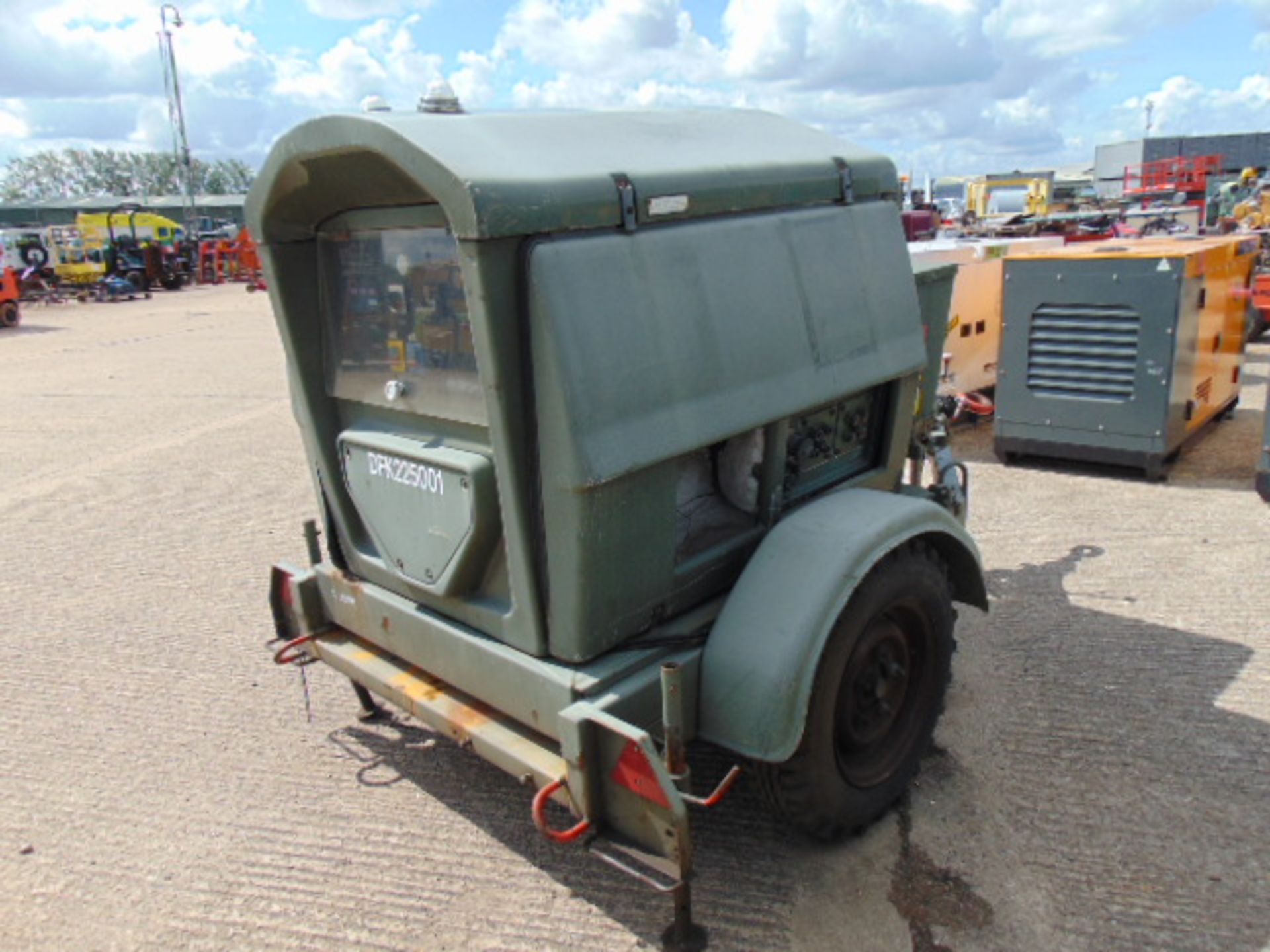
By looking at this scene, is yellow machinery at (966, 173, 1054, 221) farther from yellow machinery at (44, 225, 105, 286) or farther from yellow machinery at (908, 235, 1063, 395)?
yellow machinery at (44, 225, 105, 286)

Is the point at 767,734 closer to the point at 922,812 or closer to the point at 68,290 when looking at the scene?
the point at 922,812

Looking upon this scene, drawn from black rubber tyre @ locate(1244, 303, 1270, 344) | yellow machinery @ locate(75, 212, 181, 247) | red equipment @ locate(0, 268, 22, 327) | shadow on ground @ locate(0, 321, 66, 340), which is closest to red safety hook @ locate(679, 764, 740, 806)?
black rubber tyre @ locate(1244, 303, 1270, 344)

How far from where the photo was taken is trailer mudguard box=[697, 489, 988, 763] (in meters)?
2.56

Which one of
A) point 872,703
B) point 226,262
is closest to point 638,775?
point 872,703

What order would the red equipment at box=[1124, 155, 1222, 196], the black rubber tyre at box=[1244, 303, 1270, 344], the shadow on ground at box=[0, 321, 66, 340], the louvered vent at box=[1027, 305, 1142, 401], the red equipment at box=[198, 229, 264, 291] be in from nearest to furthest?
the louvered vent at box=[1027, 305, 1142, 401], the black rubber tyre at box=[1244, 303, 1270, 344], the shadow on ground at box=[0, 321, 66, 340], the red equipment at box=[1124, 155, 1222, 196], the red equipment at box=[198, 229, 264, 291]

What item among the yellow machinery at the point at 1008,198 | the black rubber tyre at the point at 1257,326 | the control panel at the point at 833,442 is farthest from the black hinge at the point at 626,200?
the yellow machinery at the point at 1008,198

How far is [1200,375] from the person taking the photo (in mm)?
6793

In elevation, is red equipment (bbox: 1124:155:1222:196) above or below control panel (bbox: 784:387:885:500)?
above

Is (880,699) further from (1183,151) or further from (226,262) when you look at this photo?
(1183,151)

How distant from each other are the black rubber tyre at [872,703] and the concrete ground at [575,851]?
6.7 inches

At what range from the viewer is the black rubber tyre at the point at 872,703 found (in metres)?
2.75

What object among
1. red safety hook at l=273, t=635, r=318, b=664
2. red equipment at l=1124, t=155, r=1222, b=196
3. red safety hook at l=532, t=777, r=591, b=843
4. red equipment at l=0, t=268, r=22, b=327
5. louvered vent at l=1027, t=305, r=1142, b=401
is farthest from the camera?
red equipment at l=1124, t=155, r=1222, b=196

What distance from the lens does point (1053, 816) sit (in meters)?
3.07

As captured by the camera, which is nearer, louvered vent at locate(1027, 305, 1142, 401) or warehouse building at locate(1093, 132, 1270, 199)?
louvered vent at locate(1027, 305, 1142, 401)
